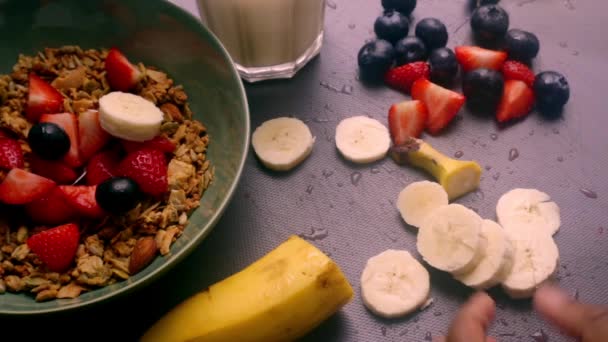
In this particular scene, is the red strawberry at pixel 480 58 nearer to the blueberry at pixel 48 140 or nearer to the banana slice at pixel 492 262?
the banana slice at pixel 492 262

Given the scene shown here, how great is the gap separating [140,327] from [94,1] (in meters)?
0.56

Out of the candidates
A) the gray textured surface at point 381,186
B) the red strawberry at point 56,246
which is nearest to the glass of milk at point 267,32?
the gray textured surface at point 381,186

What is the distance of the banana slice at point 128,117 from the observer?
0.91 metres

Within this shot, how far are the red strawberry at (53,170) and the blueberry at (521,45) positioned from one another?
33.2 inches

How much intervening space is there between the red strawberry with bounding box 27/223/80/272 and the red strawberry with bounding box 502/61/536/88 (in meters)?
0.83

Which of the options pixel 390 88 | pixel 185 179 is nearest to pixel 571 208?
pixel 390 88

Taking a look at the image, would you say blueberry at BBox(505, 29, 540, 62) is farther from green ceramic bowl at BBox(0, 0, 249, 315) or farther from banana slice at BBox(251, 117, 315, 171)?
green ceramic bowl at BBox(0, 0, 249, 315)

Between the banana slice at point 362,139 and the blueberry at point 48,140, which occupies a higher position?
the blueberry at point 48,140

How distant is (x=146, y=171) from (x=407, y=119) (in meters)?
0.48

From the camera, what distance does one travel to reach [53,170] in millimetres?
927

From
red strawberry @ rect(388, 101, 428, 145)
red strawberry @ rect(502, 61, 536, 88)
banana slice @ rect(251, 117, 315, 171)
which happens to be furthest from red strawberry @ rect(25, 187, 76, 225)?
red strawberry @ rect(502, 61, 536, 88)

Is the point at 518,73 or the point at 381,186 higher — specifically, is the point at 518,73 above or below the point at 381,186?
above

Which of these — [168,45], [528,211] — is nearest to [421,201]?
[528,211]

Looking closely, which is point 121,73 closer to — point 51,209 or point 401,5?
point 51,209
